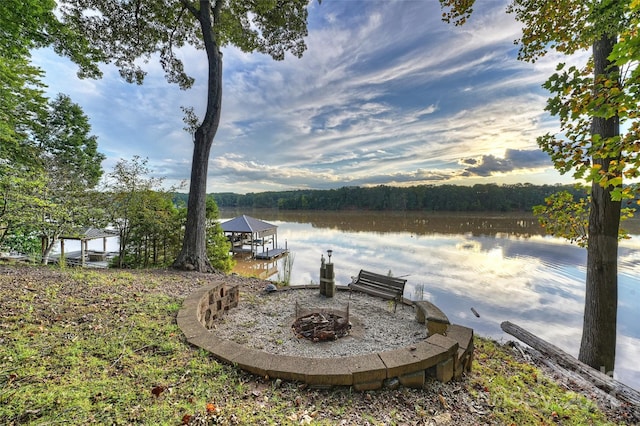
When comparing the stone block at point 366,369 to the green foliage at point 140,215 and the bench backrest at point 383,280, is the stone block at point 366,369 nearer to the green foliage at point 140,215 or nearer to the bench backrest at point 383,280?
the bench backrest at point 383,280

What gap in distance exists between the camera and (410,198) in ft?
149

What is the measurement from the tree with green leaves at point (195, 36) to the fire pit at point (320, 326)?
11.1ft

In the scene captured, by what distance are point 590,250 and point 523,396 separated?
2448 mm

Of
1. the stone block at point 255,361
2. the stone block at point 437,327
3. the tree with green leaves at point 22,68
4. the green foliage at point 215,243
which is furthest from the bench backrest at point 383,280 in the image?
the green foliage at point 215,243

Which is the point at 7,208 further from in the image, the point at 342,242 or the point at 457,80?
the point at 342,242

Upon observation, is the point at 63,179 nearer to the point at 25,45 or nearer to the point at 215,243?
the point at 25,45

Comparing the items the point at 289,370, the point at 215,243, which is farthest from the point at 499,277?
the point at 215,243

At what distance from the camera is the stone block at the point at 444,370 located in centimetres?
230

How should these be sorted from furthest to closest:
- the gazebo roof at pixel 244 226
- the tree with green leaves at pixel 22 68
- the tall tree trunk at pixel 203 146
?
1. the gazebo roof at pixel 244 226
2. the tall tree trunk at pixel 203 146
3. the tree with green leaves at pixel 22 68

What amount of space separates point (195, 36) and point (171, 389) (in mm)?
9588

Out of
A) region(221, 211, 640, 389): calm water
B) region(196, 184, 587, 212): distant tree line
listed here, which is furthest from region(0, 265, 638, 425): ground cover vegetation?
region(196, 184, 587, 212): distant tree line

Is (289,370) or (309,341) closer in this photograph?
(289,370)

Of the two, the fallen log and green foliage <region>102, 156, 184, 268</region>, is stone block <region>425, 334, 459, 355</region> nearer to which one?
the fallen log

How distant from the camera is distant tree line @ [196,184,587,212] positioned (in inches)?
1479
